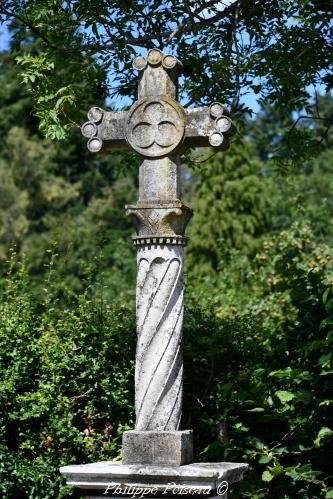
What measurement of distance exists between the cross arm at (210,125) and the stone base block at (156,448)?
1954mm

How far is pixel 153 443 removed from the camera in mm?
5570

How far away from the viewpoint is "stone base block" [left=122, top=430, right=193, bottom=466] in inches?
217

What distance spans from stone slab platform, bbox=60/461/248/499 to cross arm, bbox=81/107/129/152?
222 cm

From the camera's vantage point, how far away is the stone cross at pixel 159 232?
18.6 ft

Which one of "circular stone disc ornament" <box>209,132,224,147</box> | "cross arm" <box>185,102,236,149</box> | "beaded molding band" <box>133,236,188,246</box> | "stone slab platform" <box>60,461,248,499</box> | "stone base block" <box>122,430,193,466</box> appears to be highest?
"cross arm" <box>185,102,236,149</box>

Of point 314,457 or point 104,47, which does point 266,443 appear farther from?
point 104,47

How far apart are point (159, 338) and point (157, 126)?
1.44 m

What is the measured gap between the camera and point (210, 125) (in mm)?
5973

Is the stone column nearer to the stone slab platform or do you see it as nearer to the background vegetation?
the stone slab platform

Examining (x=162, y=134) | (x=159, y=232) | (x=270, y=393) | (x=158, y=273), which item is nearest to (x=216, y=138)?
(x=162, y=134)

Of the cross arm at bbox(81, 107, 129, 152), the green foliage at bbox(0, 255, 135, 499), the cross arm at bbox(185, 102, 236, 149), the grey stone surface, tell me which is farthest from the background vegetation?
the cross arm at bbox(185, 102, 236, 149)

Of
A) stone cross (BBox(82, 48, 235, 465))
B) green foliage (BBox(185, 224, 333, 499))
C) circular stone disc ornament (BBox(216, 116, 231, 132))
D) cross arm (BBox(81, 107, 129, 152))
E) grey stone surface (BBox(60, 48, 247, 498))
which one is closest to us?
grey stone surface (BBox(60, 48, 247, 498))

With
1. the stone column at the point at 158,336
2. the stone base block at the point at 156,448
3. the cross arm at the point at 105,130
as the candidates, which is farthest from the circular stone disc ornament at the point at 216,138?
the stone base block at the point at 156,448

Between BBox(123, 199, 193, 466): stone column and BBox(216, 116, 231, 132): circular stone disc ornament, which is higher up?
BBox(216, 116, 231, 132): circular stone disc ornament
